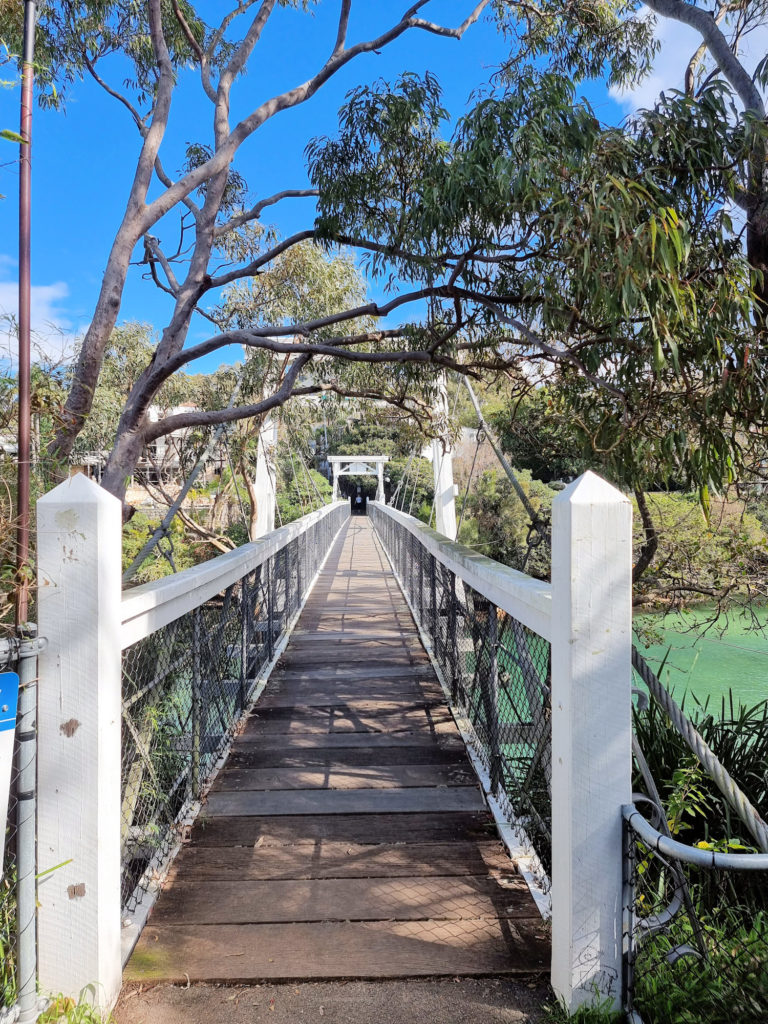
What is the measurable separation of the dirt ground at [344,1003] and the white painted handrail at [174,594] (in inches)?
28.8

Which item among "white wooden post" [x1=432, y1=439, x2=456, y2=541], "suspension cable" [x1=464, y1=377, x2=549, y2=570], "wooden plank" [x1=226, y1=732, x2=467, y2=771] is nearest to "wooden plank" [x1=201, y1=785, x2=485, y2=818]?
"wooden plank" [x1=226, y1=732, x2=467, y2=771]

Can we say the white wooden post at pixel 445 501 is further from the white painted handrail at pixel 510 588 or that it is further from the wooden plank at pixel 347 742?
the wooden plank at pixel 347 742

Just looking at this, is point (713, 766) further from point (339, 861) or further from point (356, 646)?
point (356, 646)

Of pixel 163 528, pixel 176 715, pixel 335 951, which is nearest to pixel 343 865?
pixel 335 951

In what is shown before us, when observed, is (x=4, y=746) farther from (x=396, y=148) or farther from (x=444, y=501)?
(x=444, y=501)

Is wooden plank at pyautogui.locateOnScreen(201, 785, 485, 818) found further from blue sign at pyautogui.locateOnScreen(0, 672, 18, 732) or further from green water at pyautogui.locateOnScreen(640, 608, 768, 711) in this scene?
green water at pyautogui.locateOnScreen(640, 608, 768, 711)

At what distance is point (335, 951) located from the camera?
1.67 meters

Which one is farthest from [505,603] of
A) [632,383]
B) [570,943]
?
[632,383]

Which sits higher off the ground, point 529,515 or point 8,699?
point 529,515

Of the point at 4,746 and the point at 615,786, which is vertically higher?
the point at 4,746

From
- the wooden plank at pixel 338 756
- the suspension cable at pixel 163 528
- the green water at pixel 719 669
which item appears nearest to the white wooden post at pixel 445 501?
the green water at pixel 719 669

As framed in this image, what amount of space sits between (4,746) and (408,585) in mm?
5613

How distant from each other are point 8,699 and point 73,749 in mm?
201

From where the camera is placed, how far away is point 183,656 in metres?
2.38
